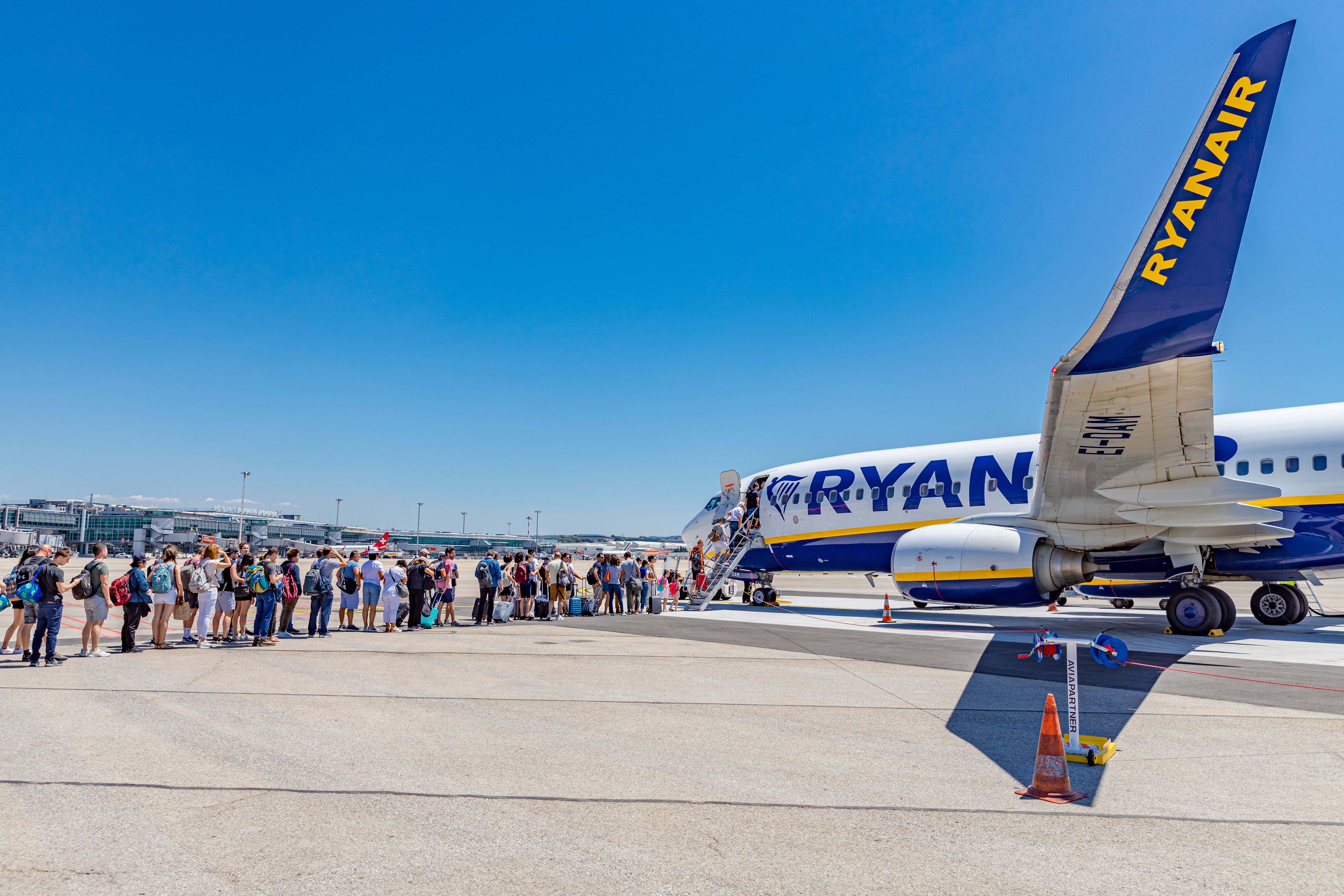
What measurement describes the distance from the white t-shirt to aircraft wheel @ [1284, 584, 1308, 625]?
59.4ft

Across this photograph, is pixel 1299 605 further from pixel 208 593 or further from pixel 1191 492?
pixel 208 593

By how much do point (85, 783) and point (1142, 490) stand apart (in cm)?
1322

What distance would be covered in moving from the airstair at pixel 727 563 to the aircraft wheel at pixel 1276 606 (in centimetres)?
1175

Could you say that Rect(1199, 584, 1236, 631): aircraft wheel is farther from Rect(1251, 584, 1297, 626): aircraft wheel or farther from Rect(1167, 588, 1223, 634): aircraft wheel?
Rect(1251, 584, 1297, 626): aircraft wheel

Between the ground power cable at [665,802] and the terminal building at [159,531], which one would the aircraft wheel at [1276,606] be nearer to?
the ground power cable at [665,802]

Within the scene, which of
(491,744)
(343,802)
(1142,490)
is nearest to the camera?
(343,802)

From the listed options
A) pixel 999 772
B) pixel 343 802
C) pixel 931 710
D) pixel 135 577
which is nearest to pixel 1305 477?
pixel 931 710

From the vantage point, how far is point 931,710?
23.8 feet

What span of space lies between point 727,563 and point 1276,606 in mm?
12899

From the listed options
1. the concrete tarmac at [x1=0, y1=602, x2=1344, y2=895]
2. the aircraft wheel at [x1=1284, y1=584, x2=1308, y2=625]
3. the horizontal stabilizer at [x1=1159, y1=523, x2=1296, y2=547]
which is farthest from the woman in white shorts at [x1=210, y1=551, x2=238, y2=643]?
the aircraft wheel at [x1=1284, y1=584, x2=1308, y2=625]

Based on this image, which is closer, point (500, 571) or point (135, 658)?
point (135, 658)

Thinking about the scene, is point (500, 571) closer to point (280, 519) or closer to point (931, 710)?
point (931, 710)

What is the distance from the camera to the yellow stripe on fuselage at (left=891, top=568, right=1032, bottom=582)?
1257 cm

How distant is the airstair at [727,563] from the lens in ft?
72.6
